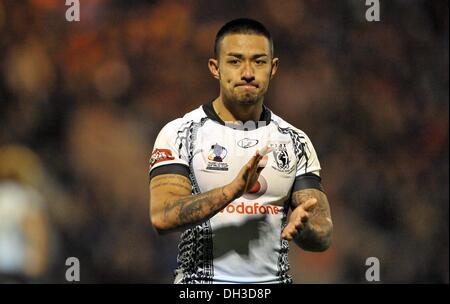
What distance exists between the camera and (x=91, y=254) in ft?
22.3

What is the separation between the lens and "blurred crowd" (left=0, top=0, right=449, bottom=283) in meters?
6.79

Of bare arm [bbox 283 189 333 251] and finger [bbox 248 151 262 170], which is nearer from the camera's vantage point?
finger [bbox 248 151 262 170]

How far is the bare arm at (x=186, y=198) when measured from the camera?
12.3ft

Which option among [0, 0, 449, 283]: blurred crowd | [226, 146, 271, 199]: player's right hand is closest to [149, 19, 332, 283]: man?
[226, 146, 271, 199]: player's right hand

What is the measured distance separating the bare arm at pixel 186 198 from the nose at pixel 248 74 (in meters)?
0.54

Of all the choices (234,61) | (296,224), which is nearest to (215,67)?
(234,61)

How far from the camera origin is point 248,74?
4.21 m

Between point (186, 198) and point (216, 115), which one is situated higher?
point (216, 115)

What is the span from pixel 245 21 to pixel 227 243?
1186 mm

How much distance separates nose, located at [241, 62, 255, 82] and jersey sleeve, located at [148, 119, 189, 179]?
44cm

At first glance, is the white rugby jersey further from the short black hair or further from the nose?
the short black hair

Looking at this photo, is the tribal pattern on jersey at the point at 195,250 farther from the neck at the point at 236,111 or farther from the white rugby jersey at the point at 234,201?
the neck at the point at 236,111

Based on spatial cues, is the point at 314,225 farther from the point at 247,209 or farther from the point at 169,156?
the point at 169,156

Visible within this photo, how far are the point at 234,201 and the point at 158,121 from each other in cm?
289
